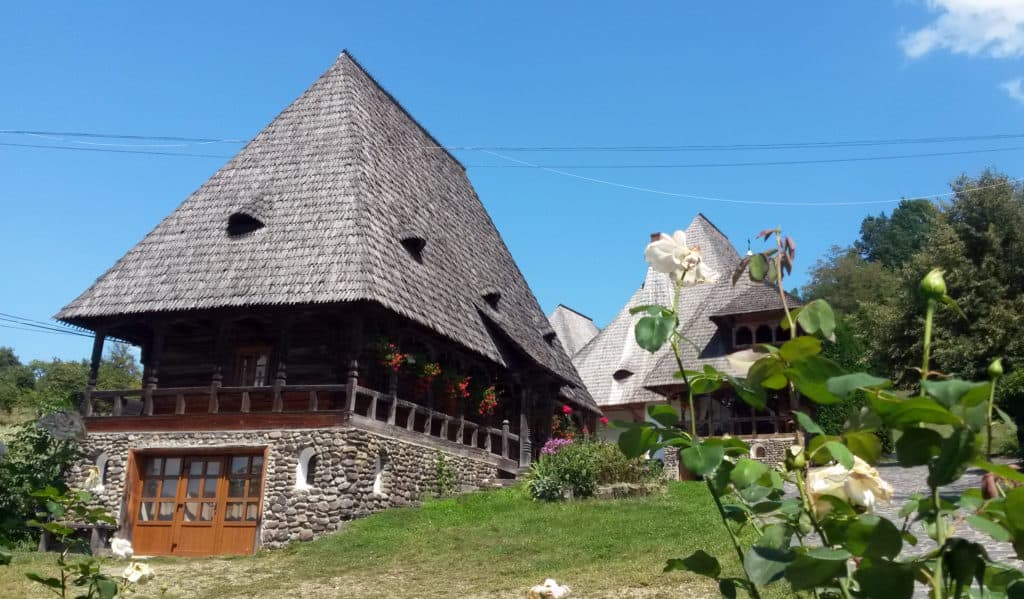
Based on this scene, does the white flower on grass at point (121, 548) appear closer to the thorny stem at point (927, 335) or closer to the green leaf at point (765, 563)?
the green leaf at point (765, 563)

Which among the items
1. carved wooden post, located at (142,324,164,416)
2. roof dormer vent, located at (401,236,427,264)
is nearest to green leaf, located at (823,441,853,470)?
roof dormer vent, located at (401,236,427,264)

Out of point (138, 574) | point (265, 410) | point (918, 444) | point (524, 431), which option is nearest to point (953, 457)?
point (918, 444)

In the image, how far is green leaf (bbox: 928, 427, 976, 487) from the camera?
1.27 m

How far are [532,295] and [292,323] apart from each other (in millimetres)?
11936

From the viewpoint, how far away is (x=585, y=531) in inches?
504

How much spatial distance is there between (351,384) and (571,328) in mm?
25333

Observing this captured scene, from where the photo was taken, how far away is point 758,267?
1.83 m

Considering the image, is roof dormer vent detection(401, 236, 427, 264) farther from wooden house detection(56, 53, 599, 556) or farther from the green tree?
the green tree

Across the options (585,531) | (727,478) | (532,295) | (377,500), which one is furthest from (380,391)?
(727,478)

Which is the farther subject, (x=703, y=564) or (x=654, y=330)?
(x=703, y=564)

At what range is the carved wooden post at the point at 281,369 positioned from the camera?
52.5 feet

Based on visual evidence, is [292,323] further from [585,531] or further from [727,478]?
[727,478]

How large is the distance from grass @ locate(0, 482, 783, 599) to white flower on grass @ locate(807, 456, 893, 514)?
291 inches

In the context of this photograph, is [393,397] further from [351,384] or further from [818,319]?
[818,319]
